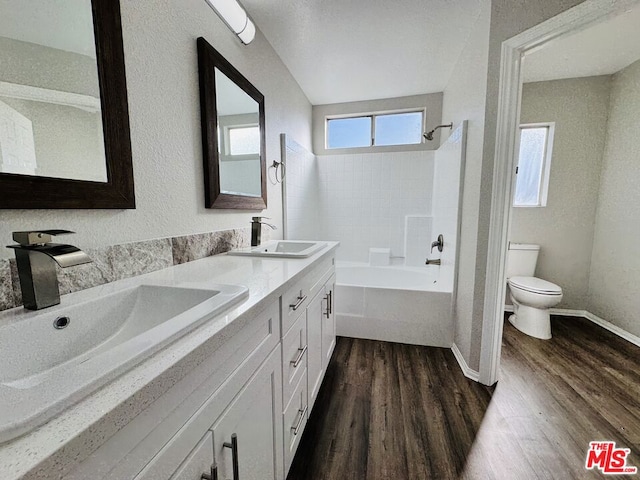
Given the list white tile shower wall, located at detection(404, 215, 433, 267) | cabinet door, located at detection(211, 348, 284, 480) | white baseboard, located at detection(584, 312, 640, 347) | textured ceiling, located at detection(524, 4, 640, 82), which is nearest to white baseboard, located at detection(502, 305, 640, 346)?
white baseboard, located at detection(584, 312, 640, 347)

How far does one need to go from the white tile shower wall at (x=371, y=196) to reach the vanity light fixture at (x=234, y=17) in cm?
182

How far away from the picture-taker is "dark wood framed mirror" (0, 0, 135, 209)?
65 centimetres

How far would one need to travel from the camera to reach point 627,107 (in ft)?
7.42

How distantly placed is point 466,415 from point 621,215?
2306 millimetres

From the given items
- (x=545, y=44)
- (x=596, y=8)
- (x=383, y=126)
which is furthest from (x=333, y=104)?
(x=596, y=8)

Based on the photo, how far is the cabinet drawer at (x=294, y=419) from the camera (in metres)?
1.02

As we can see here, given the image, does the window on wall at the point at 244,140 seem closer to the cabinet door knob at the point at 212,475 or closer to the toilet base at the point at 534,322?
the cabinet door knob at the point at 212,475

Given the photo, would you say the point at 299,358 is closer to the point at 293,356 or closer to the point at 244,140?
the point at 293,356

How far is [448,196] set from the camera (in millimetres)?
2320

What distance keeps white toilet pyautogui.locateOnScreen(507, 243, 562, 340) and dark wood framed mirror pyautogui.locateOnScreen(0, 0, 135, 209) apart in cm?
254

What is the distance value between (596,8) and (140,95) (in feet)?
6.34

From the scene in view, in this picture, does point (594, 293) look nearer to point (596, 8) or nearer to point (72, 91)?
point (596, 8)

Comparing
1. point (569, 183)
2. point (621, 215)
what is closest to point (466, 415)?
point (621, 215)
